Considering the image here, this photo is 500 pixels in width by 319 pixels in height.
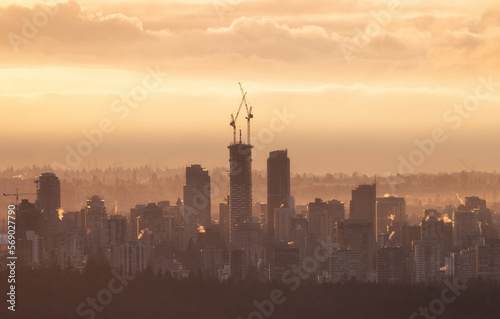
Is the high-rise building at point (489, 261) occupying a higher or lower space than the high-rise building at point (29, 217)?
lower

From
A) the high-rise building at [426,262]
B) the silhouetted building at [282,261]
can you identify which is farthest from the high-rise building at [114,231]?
the high-rise building at [426,262]

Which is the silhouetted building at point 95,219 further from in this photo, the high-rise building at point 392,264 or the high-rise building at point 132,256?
the high-rise building at point 392,264

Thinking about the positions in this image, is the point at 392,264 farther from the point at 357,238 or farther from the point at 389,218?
the point at 389,218

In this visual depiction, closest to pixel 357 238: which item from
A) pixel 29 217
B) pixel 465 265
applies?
pixel 465 265

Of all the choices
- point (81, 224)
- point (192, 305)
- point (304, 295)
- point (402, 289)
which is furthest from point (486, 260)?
point (81, 224)

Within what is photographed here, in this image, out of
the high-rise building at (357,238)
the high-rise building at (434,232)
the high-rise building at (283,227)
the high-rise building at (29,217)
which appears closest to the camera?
the high-rise building at (357,238)

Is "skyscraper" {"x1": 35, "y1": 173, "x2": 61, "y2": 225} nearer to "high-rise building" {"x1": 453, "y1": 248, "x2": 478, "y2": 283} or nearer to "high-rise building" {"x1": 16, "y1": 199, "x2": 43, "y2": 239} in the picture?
"high-rise building" {"x1": 16, "y1": 199, "x2": 43, "y2": 239}

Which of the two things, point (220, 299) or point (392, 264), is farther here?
point (392, 264)

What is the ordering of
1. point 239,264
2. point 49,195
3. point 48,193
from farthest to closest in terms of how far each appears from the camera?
point 48,193, point 49,195, point 239,264
